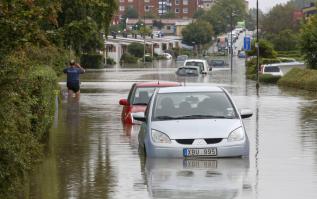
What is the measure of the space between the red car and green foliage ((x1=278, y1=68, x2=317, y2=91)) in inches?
885

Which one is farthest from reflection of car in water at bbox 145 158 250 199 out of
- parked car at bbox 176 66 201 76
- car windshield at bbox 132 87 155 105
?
parked car at bbox 176 66 201 76

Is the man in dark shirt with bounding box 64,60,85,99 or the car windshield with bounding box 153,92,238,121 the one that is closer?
the car windshield with bounding box 153,92,238,121

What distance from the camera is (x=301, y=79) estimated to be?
1946 inches

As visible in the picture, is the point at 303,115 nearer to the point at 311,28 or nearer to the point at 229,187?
the point at 229,187

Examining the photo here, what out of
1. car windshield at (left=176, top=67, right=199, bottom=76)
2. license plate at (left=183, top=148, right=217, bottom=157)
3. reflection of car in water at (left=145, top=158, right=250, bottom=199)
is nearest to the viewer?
reflection of car in water at (left=145, top=158, right=250, bottom=199)

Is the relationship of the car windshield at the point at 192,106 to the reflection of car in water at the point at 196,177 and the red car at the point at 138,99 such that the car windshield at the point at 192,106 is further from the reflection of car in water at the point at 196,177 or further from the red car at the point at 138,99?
the red car at the point at 138,99

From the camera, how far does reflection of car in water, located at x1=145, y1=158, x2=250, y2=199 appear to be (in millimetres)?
12078

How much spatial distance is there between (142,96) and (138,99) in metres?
0.13

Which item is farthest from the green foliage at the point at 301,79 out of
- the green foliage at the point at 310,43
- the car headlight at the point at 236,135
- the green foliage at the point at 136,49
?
the green foliage at the point at 136,49

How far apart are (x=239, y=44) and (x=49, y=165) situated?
178583 mm

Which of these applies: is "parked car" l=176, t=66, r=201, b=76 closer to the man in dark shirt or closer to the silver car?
the man in dark shirt

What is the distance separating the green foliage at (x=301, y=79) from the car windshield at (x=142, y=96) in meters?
22.6

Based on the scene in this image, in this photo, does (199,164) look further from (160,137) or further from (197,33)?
(197,33)

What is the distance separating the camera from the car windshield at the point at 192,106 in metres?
16.2
